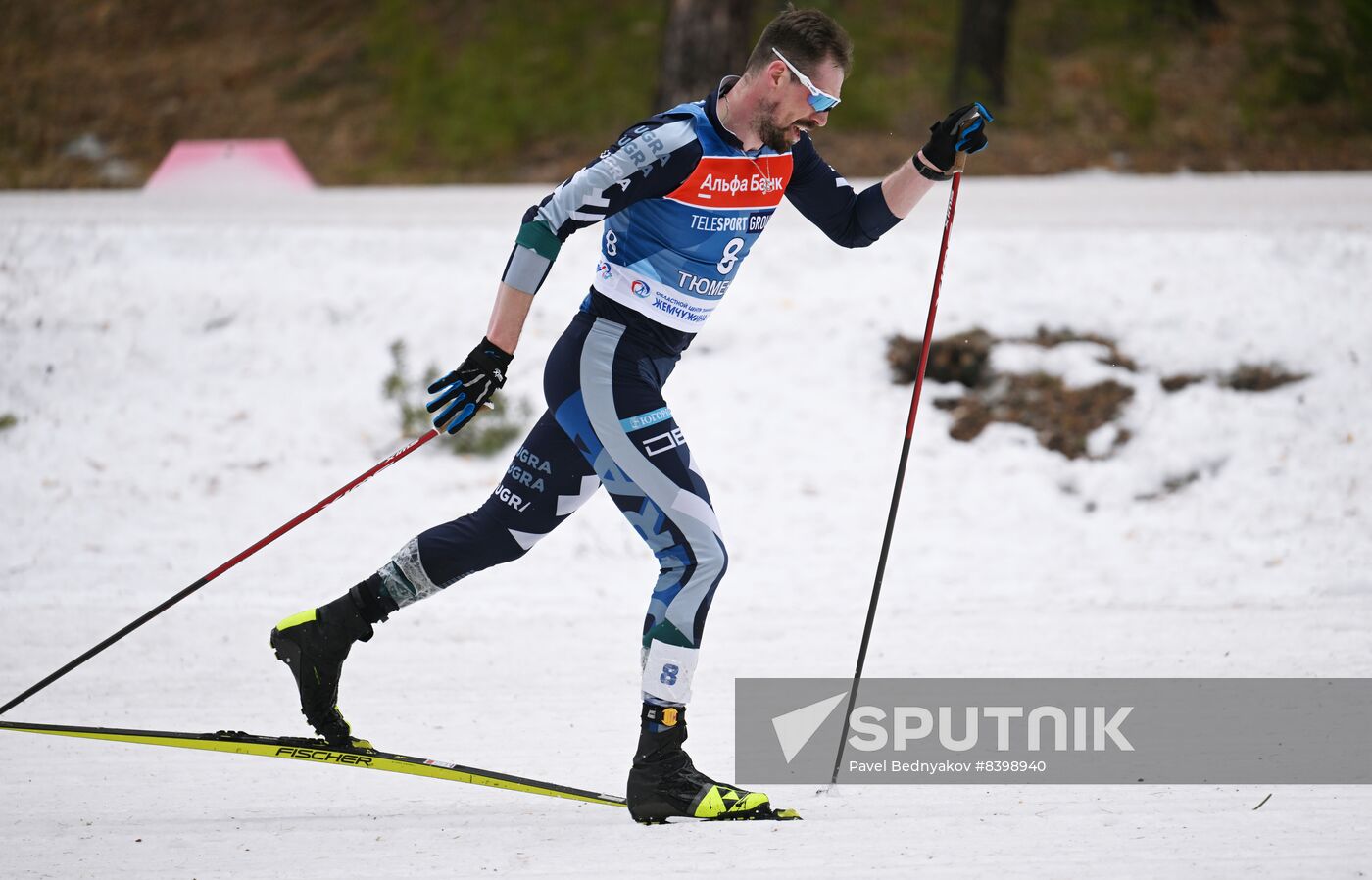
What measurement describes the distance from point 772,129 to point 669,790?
182 centimetres

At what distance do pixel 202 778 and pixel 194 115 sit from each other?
14018 millimetres

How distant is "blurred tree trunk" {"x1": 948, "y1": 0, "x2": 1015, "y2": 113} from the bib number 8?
11.8 meters

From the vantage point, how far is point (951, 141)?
380 cm

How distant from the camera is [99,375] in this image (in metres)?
7.84

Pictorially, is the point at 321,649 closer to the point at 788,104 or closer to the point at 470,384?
the point at 470,384

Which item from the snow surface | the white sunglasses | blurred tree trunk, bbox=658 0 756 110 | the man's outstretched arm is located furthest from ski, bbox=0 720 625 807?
blurred tree trunk, bbox=658 0 756 110

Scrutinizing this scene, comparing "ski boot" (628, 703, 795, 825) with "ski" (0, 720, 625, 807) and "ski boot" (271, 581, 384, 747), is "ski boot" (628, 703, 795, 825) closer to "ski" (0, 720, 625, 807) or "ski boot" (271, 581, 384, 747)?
"ski" (0, 720, 625, 807)

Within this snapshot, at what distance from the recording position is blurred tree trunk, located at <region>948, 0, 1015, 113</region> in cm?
1460

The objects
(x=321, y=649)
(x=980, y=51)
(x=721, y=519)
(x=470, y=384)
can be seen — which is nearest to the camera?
(x=470, y=384)

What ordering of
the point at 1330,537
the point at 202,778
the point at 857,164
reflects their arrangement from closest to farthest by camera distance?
the point at 202,778 < the point at 1330,537 < the point at 857,164

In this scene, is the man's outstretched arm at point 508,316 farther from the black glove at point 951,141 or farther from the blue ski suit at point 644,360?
the black glove at point 951,141

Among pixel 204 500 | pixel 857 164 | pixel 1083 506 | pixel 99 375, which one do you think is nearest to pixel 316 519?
pixel 204 500

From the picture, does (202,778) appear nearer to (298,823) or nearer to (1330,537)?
(298,823)

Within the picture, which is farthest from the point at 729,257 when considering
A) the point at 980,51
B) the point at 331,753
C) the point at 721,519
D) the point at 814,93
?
the point at 980,51
